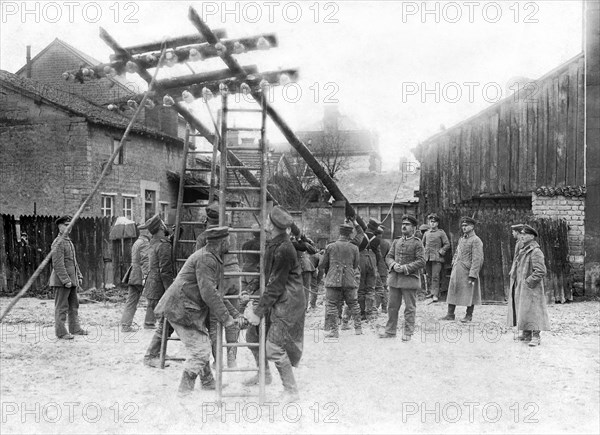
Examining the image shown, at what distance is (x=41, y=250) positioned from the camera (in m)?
15.3

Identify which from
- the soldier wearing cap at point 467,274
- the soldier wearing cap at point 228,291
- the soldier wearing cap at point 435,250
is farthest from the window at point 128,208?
the soldier wearing cap at point 228,291

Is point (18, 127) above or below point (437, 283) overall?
above

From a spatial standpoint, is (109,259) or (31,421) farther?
(109,259)

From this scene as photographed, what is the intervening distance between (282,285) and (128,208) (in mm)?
20098

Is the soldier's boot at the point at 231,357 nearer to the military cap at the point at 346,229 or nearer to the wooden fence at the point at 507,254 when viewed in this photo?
the military cap at the point at 346,229

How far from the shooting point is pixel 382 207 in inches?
1476

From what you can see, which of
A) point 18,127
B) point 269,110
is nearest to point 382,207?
point 18,127

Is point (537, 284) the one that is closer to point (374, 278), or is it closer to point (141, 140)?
point (374, 278)

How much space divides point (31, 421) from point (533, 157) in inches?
525

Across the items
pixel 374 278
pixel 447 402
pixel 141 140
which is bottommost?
pixel 447 402

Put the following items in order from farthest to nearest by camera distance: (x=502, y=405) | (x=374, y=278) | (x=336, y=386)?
(x=374, y=278), (x=336, y=386), (x=502, y=405)

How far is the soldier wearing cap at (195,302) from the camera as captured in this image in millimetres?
5988

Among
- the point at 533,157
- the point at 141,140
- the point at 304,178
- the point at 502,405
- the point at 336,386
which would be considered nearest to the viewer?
the point at 502,405

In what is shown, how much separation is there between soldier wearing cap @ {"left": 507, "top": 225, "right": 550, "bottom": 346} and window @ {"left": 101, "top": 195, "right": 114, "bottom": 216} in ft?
57.7
